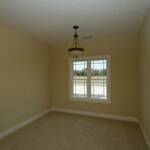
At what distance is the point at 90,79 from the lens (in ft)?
14.5

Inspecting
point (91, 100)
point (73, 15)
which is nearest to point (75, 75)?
point (91, 100)

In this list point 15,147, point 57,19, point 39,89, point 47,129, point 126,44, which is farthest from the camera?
point 39,89

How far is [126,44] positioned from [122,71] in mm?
887

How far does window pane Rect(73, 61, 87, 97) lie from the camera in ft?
14.8

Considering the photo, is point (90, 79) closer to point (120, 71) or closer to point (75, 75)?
point (75, 75)

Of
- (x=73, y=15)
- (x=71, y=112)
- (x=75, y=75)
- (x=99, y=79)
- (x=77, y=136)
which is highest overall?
(x=73, y=15)

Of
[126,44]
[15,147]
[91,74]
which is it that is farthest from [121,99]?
[15,147]

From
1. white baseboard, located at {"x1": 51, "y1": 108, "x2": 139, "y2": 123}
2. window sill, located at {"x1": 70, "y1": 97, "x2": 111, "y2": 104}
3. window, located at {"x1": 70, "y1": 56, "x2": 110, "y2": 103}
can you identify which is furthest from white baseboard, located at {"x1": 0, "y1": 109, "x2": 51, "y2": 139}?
window, located at {"x1": 70, "y1": 56, "x2": 110, "y2": 103}

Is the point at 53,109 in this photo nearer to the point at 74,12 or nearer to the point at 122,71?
the point at 122,71

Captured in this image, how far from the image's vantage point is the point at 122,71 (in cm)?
388

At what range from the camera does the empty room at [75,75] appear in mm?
2477

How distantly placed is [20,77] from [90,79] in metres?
2.38

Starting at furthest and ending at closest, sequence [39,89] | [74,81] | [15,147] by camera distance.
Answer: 1. [74,81]
2. [39,89]
3. [15,147]

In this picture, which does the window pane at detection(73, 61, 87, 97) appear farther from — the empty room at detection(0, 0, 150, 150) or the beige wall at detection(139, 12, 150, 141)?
the beige wall at detection(139, 12, 150, 141)
